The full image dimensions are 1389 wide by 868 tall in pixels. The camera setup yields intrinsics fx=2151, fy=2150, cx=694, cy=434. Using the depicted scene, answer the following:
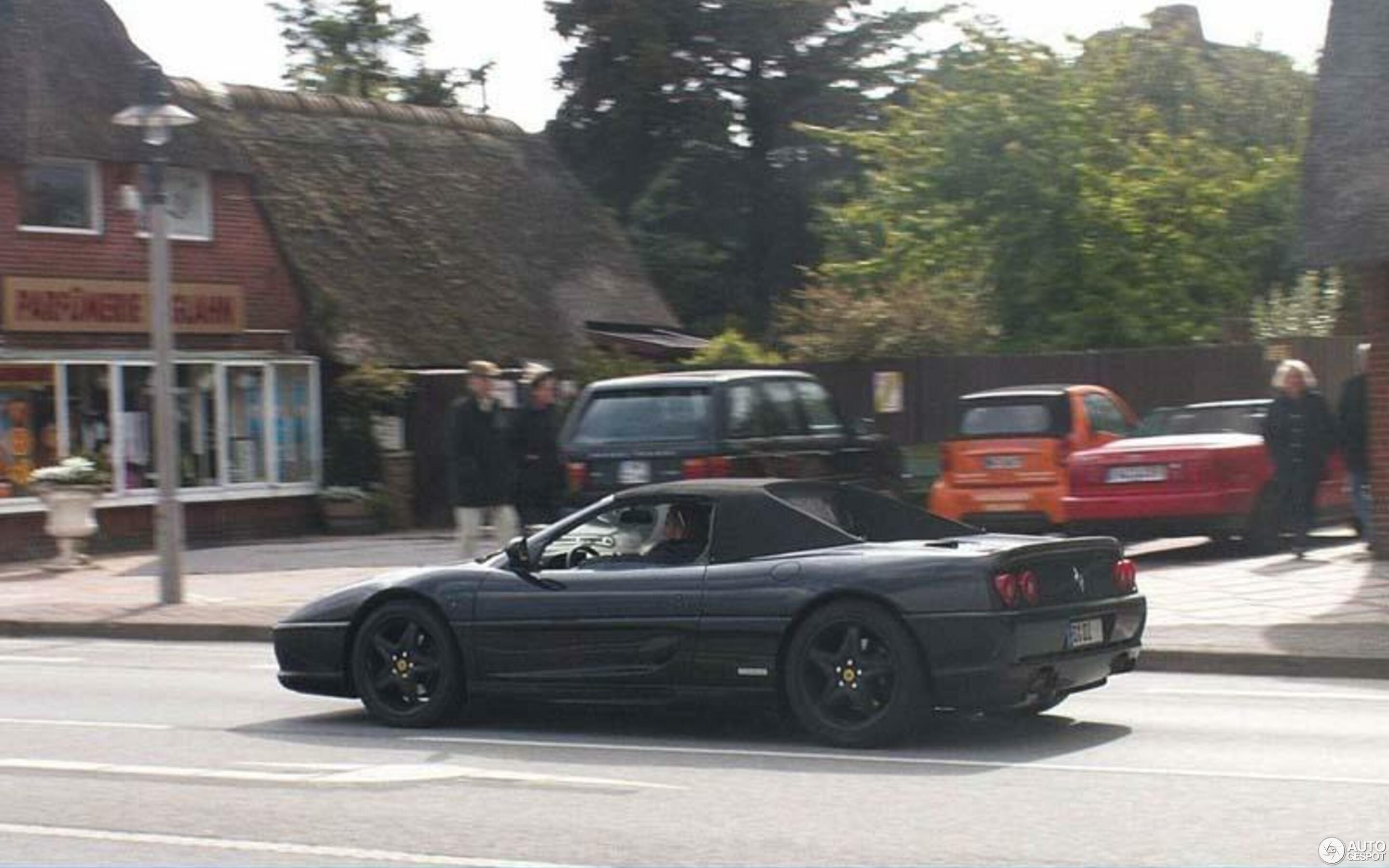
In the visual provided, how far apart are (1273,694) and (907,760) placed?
11.1 ft

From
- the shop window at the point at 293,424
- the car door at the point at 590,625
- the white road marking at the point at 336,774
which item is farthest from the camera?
the shop window at the point at 293,424

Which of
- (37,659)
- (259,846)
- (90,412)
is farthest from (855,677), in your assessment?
(90,412)

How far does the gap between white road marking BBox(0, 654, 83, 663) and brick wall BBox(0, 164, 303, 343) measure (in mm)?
10126

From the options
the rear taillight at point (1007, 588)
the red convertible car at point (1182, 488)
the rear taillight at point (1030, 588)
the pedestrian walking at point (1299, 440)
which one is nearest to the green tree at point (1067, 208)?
the red convertible car at point (1182, 488)

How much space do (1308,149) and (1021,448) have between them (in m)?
3.91

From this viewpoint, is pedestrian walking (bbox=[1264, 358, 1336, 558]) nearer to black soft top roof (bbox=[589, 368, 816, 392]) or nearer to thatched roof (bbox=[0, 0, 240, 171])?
black soft top roof (bbox=[589, 368, 816, 392])

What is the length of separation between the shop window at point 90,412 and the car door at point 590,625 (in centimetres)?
1645

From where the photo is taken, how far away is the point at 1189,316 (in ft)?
105

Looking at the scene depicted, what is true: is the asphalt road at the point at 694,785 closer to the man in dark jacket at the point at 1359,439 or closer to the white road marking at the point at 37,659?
the white road marking at the point at 37,659

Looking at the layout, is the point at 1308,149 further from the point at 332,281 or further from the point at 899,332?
the point at 332,281

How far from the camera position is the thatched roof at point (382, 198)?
90.5 feet

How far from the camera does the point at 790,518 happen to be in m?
10.7

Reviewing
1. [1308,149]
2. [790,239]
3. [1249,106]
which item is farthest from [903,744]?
[790,239]

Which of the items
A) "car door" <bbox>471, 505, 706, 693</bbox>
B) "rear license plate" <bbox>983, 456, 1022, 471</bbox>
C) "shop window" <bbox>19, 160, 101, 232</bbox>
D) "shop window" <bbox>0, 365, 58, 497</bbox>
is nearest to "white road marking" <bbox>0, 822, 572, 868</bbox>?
"car door" <bbox>471, 505, 706, 693</bbox>
